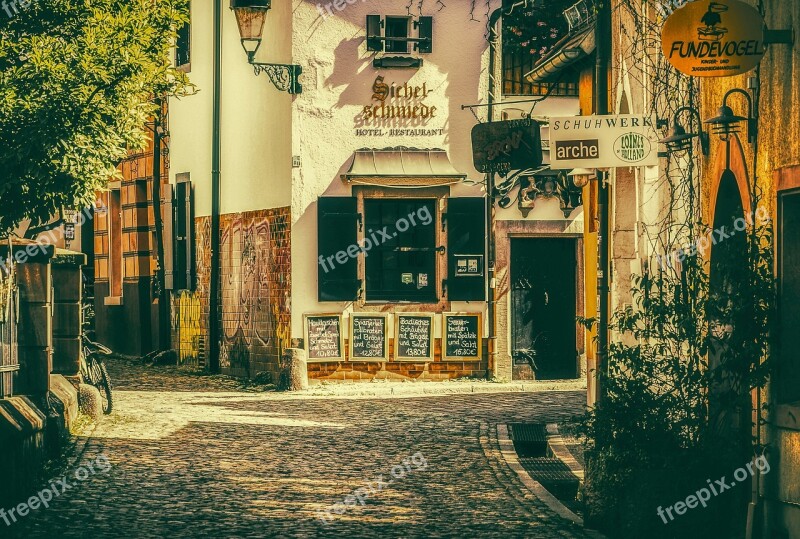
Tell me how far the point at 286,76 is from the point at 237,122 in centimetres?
248

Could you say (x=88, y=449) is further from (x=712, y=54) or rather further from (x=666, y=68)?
(x=712, y=54)

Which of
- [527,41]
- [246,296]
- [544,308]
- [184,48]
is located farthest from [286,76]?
[544,308]

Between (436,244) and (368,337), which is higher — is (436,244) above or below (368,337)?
above

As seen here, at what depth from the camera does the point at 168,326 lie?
2575 cm

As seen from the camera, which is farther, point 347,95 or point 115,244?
point 115,244

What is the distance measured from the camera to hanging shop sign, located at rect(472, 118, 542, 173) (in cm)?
1786

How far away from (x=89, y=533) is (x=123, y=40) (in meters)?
8.57

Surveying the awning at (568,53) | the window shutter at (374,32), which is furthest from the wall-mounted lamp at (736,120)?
the window shutter at (374,32)

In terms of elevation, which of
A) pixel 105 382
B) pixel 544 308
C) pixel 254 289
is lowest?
pixel 105 382

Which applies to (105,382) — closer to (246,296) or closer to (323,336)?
(323,336)

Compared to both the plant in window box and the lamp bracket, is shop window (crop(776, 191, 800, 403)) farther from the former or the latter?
the plant in window box

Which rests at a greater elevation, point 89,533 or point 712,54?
point 712,54

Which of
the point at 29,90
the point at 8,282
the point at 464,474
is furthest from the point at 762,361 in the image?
the point at 29,90

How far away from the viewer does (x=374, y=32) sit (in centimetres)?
2106
